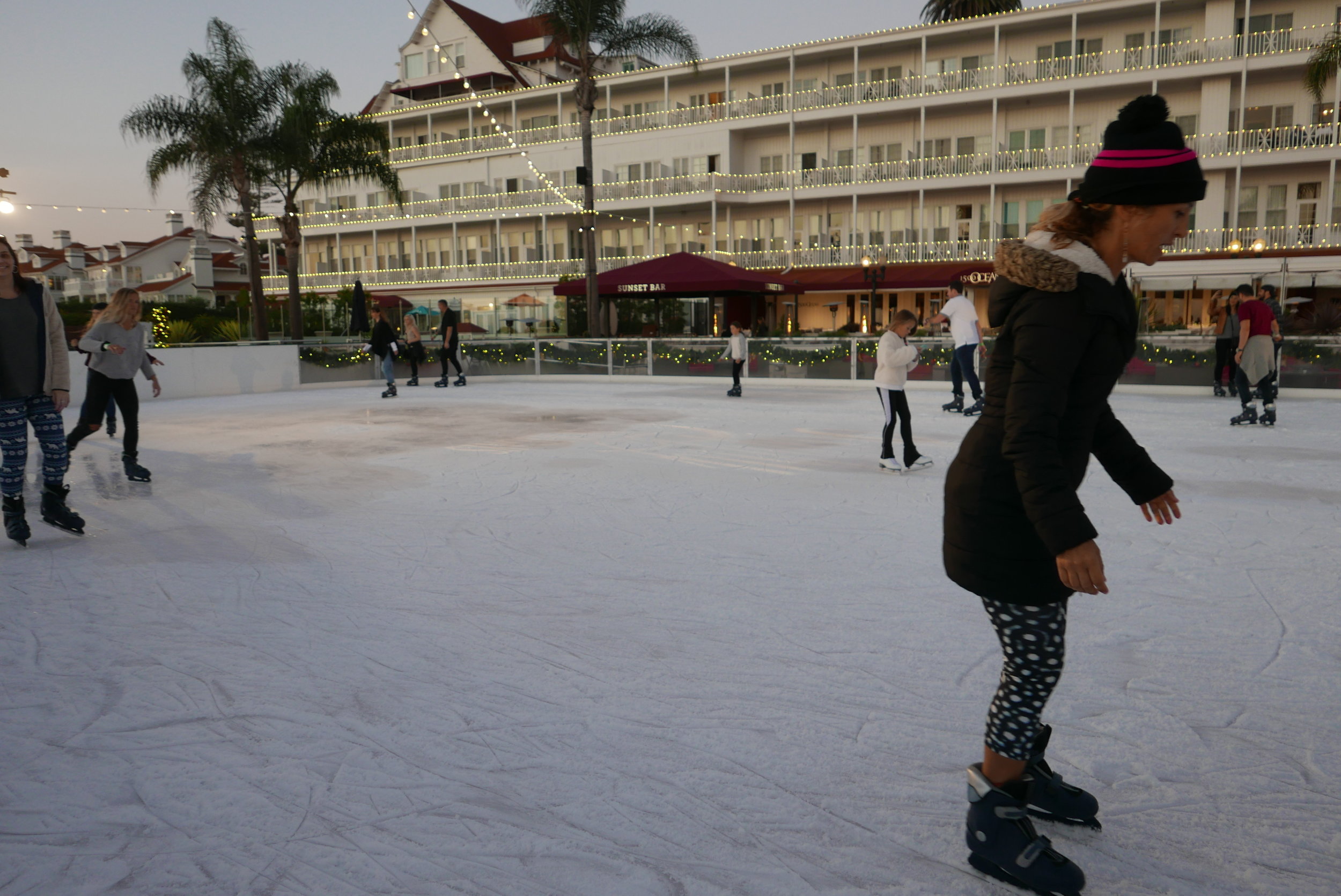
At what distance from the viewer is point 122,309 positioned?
7055 millimetres

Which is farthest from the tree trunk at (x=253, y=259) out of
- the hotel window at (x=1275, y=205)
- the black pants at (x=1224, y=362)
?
the hotel window at (x=1275, y=205)

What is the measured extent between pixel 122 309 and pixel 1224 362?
1459 cm

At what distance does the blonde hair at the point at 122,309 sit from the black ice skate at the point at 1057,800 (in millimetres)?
7235

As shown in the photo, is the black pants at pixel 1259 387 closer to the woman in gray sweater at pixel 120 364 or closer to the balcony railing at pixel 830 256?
the woman in gray sweater at pixel 120 364

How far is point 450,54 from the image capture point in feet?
139

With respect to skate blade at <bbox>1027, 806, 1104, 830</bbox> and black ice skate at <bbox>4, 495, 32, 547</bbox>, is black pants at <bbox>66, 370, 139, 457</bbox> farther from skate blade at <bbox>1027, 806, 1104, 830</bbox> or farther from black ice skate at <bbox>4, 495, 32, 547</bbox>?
skate blade at <bbox>1027, 806, 1104, 830</bbox>

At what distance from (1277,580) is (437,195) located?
40.9 metres

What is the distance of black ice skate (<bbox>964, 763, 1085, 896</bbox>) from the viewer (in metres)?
1.95

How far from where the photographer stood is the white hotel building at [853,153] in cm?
2688

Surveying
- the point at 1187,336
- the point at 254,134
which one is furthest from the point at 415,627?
the point at 254,134

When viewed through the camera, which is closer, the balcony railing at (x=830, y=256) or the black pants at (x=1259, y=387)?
the black pants at (x=1259, y=387)

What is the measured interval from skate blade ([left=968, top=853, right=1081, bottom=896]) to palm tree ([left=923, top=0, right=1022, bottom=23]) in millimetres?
37649

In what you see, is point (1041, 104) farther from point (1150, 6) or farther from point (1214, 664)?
point (1214, 664)

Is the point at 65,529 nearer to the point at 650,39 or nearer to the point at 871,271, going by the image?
the point at 650,39
